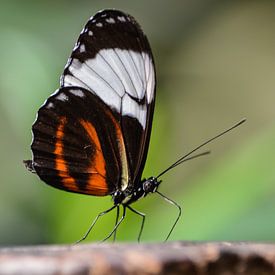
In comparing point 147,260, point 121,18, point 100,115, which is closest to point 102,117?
point 100,115

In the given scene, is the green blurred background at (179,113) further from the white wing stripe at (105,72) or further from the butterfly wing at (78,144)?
the white wing stripe at (105,72)

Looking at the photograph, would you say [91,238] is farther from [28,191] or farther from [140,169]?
[28,191]

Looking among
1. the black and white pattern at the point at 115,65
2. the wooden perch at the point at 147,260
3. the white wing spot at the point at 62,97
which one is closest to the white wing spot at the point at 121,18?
the black and white pattern at the point at 115,65

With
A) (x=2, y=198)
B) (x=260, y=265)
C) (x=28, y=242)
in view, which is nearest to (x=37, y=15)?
(x=2, y=198)

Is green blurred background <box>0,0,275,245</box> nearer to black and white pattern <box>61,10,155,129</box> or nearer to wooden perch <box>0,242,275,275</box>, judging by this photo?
black and white pattern <box>61,10,155,129</box>

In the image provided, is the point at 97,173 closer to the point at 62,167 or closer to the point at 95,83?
the point at 62,167

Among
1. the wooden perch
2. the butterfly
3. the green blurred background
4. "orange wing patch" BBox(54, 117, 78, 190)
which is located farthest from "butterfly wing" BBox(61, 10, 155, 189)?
the wooden perch

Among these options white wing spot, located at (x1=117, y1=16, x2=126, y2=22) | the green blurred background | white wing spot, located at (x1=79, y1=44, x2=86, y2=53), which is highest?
white wing spot, located at (x1=117, y1=16, x2=126, y2=22)
